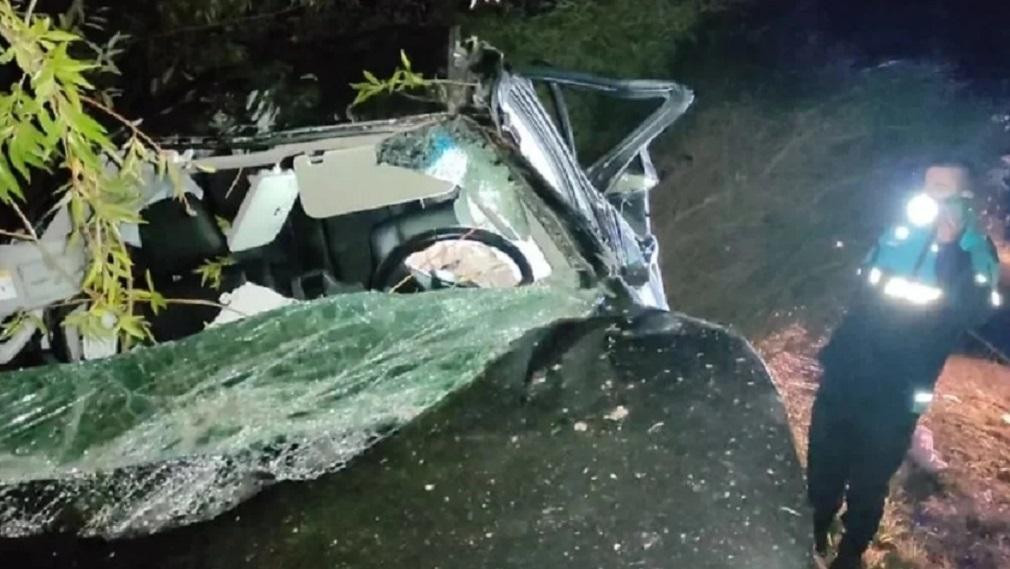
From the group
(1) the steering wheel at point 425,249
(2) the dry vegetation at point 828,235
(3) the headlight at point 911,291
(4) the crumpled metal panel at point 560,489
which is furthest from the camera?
(2) the dry vegetation at point 828,235

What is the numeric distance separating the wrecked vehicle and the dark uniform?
1.07 meters

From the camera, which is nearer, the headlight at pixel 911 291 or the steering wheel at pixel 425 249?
the steering wheel at pixel 425 249

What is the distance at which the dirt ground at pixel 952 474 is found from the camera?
3.54 meters

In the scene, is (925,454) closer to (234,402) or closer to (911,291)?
(911,291)

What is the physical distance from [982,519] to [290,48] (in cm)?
299

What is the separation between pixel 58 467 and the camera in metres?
1.87

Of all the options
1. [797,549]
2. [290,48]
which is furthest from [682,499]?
[290,48]

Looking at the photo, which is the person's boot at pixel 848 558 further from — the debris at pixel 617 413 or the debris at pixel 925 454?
the debris at pixel 617 413

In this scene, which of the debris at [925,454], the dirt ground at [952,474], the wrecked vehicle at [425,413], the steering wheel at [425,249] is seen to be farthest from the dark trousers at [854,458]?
the steering wheel at [425,249]

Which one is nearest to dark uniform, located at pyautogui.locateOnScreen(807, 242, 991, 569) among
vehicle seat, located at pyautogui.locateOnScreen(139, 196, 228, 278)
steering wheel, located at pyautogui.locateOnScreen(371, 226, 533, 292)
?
steering wheel, located at pyautogui.locateOnScreen(371, 226, 533, 292)

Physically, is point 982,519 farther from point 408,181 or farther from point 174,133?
point 174,133

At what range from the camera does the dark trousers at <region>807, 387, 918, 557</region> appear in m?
3.34

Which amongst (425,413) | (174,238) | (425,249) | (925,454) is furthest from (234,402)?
(925,454)

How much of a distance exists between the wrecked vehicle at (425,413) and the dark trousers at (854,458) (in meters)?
1.19
